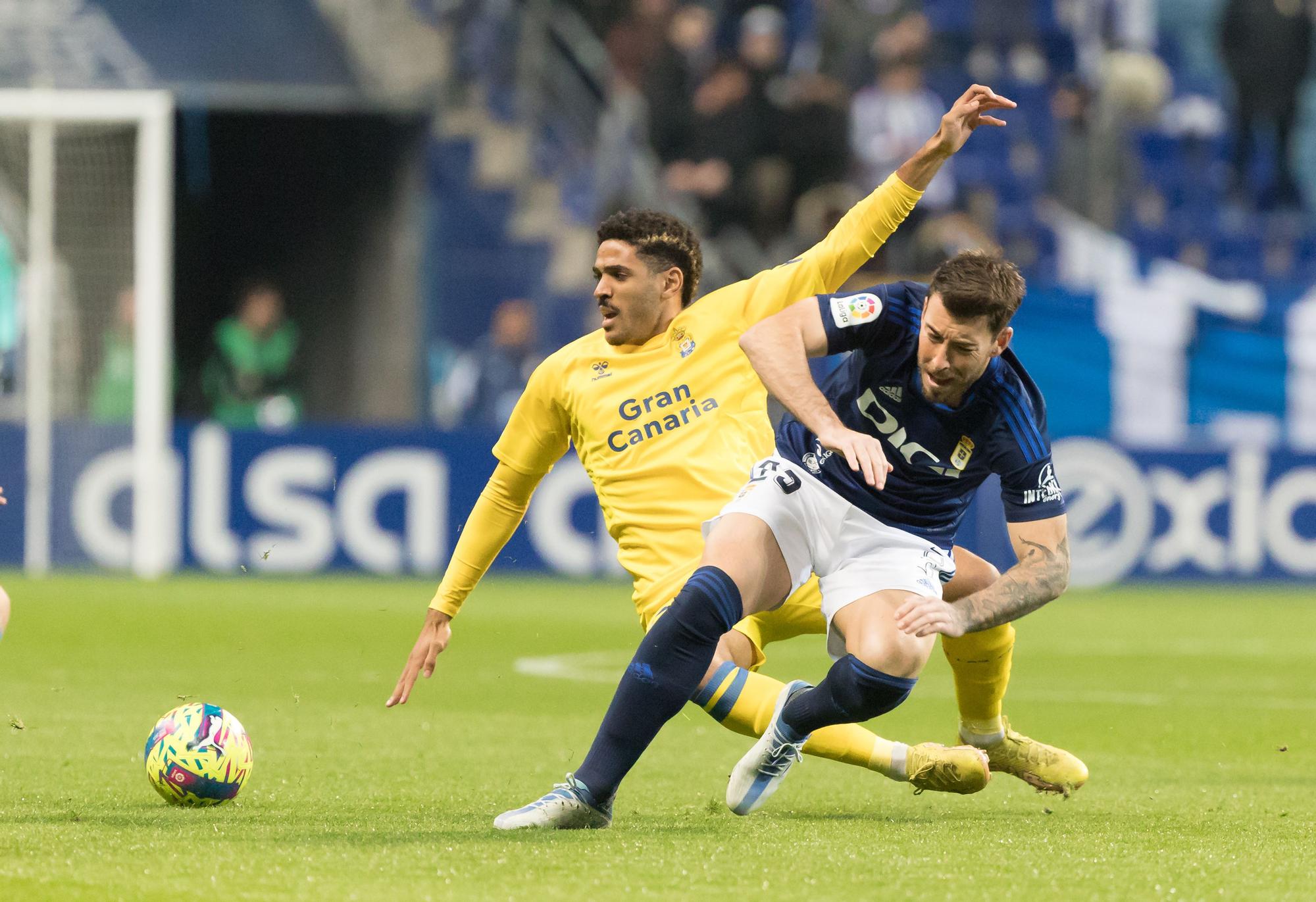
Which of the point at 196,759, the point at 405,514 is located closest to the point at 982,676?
the point at 196,759

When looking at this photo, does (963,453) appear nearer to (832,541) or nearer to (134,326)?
(832,541)

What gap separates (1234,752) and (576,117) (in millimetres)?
11851

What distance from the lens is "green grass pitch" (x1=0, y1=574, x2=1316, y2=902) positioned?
14.7 feet

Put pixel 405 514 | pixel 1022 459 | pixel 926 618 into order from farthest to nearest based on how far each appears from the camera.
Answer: pixel 405 514
pixel 1022 459
pixel 926 618

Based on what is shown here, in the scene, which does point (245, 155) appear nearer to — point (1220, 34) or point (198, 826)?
point (1220, 34)

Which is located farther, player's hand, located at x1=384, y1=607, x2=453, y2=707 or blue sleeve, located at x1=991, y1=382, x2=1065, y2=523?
player's hand, located at x1=384, y1=607, x2=453, y2=707

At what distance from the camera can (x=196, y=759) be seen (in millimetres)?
5508

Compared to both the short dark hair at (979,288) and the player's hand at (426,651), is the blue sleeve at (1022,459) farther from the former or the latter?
the player's hand at (426,651)

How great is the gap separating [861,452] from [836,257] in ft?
4.10

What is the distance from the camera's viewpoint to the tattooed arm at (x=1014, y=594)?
4.83 m

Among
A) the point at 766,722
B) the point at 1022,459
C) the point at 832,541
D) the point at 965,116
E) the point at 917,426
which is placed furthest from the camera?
the point at 965,116

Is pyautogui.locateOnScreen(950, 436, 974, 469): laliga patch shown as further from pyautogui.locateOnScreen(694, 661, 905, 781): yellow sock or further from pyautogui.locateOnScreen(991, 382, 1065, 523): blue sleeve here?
pyautogui.locateOnScreen(694, 661, 905, 781): yellow sock

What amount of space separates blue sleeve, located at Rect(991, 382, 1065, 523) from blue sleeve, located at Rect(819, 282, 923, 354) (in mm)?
296

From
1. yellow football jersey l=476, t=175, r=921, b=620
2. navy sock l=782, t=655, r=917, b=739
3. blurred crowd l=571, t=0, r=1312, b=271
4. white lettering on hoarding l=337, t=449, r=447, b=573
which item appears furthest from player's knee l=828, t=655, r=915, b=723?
blurred crowd l=571, t=0, r=1312, b=271
